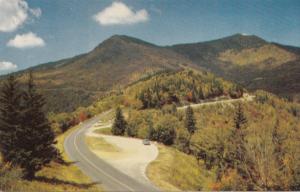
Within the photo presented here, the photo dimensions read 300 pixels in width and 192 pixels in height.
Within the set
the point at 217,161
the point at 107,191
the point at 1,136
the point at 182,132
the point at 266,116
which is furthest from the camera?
the point at 266,116

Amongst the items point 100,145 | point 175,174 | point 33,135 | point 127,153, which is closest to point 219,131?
point 100,145

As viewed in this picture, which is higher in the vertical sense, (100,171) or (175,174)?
(100,171)

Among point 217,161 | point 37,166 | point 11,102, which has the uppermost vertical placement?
point 11,102

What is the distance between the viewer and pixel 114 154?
70.5 meters

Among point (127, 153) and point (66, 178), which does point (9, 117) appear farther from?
point (127, 153)

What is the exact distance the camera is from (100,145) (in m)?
81.2

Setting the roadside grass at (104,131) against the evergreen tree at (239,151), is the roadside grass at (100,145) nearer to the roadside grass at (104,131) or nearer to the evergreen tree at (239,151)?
the roadside grass at (104,131)

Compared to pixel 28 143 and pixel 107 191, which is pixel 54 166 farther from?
pixel 28 143

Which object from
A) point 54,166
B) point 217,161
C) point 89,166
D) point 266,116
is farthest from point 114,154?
→ point 266,116

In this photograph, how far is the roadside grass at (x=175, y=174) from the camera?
52125 millimetres

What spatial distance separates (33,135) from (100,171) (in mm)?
20935

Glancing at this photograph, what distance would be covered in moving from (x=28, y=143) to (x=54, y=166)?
17.7 meters

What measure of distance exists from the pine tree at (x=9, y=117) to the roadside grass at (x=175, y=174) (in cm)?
1974

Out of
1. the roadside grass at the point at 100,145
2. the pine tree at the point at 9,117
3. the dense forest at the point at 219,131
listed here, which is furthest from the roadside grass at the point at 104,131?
the pine tree at the point at 9,117
